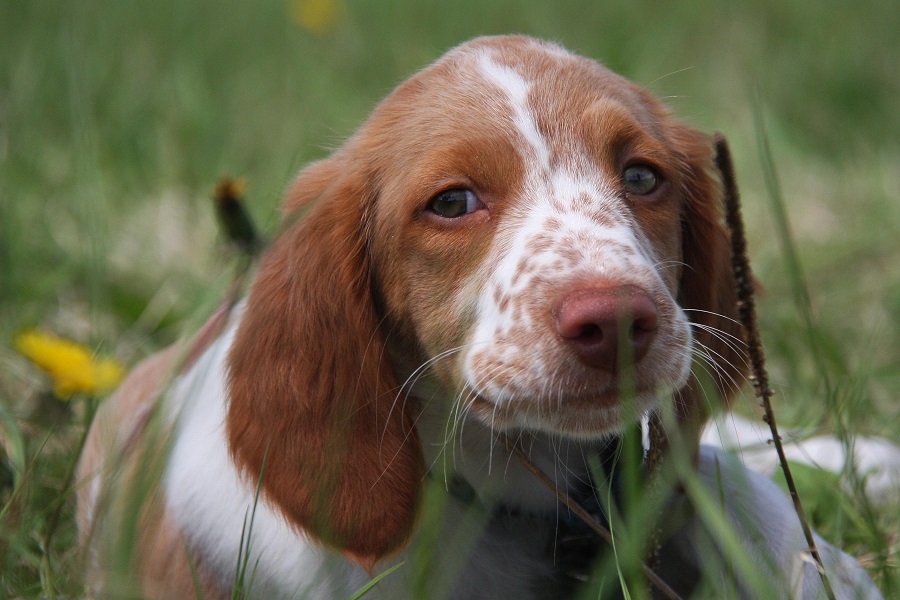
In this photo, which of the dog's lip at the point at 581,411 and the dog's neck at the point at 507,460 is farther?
the dog's neck at the point at 507,460

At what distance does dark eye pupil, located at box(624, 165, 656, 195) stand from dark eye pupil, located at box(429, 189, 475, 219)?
0.37 m

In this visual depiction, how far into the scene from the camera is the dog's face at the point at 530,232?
7.27 ft

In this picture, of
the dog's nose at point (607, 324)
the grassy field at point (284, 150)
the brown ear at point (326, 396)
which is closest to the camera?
the dog's nose at point (607, 324)

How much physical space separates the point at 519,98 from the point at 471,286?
1.55ft

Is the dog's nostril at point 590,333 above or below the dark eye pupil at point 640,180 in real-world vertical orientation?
below

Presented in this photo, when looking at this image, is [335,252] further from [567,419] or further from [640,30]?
[640,30]

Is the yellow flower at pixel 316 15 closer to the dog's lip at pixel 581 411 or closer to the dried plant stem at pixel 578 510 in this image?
A: the dried plant stem at pixel 578 510

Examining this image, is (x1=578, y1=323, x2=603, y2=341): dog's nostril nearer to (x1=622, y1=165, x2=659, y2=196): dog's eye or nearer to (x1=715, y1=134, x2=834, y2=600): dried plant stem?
(x1=715, y1=134, x2=834, y2=600): dried plant stem

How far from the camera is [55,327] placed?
4.28m

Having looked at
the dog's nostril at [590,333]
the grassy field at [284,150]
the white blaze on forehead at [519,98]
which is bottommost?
the grassy field at [284,150]

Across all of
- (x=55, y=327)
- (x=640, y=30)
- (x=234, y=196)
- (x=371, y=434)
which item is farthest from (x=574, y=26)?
(x=371, y=434)

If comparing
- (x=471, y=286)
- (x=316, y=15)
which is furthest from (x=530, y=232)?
(x=316, y=15)

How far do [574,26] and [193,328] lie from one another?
502 cm

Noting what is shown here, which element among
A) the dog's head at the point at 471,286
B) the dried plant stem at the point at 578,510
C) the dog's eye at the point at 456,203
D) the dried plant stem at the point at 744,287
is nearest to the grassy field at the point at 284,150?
the dried plant stem at the point at 744,287
